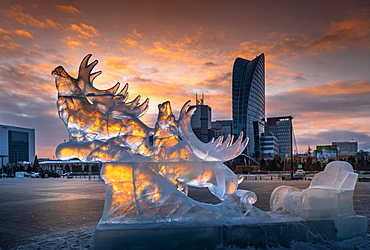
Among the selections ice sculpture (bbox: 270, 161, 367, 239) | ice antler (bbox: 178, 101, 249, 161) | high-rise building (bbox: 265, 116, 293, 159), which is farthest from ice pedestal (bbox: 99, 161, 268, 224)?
high-rise building (bbox: 265, 116, 293, 159)

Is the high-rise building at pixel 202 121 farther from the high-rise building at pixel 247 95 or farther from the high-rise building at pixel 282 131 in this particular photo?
the high-rise building at pixel 282 131

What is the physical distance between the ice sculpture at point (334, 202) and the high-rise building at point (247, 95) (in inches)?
3630

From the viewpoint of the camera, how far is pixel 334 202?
9211 millimetres

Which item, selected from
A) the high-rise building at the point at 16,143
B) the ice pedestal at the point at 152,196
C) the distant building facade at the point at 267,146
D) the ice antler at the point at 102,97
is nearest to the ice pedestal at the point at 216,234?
the ice pedestal at the point at 152,196

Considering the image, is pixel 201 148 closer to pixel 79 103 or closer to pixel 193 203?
pixel 193 203

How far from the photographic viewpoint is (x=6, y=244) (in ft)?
26.0

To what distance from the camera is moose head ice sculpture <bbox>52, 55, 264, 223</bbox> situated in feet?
27.6

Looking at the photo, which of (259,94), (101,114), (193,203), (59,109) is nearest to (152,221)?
(193,203)

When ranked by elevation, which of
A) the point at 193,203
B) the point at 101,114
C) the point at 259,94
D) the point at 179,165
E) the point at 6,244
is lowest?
the point at 6,244

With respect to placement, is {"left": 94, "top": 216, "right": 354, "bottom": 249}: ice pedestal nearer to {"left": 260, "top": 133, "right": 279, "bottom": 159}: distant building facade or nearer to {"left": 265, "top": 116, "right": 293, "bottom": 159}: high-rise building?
{"left": 260, "top": 133, "right": 279, "bottom": 159}: distant building facade

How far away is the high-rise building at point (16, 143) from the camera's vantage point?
359ft

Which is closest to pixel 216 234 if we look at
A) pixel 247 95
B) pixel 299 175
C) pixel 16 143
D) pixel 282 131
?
pixel 299 175

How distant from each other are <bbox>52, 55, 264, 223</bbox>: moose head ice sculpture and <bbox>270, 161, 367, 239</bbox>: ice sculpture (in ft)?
4.80

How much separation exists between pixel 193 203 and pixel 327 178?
4.24m
